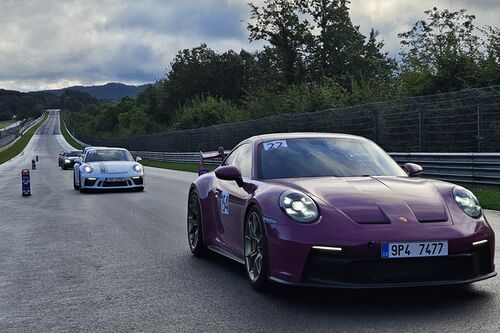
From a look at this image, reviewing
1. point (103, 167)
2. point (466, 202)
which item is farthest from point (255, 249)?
point (103, 167)

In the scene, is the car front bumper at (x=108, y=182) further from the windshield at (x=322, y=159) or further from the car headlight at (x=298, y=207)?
the car headlight at (x=298, y=207)

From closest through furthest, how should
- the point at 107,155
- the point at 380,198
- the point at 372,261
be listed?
the point at 372,261
the point at 380,198
the point at 107,155

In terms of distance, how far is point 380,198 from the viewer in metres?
5.04

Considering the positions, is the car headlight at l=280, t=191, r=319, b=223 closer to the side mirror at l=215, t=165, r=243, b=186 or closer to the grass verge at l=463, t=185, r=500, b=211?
the side mirror at l=215, t=165, r=243, b=186

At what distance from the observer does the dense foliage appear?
24.2 m

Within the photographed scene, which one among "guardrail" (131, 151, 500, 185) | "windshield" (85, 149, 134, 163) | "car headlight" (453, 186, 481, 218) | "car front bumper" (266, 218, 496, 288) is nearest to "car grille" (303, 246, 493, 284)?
"car front bumper" (266, 218, 496, 288)

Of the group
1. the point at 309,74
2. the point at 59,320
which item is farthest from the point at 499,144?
the point at 309,74

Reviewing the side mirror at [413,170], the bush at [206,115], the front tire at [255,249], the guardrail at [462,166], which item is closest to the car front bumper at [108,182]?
the guardrail at [462,166]

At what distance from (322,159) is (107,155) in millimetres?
14276

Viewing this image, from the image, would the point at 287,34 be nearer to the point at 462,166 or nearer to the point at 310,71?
the point at 310,71

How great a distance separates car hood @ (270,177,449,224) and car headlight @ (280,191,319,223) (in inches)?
4.1

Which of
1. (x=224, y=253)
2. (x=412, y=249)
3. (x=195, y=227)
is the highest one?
(x=412, y=249)

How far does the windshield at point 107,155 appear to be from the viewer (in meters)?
19.3

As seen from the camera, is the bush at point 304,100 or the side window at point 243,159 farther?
the bush at point 304,100
